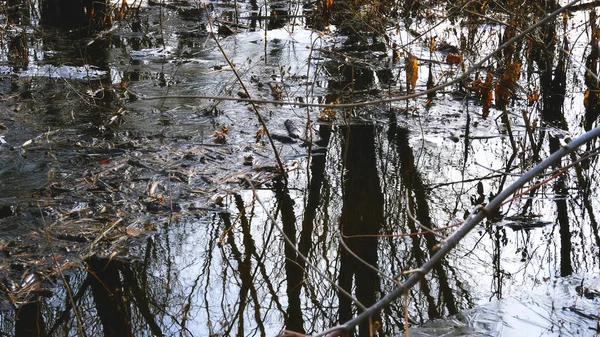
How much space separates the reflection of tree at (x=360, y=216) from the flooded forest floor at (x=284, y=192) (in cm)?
1

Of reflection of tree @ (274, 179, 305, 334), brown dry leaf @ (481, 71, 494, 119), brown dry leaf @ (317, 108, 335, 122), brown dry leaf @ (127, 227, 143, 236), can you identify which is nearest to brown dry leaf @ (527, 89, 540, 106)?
brown dry leaf @ (481, 71, 494, 119)

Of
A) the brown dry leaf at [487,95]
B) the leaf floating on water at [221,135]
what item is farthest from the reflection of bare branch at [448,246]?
the brown dry leaf at [487,95]

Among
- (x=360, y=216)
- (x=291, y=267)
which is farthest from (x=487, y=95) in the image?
(x=291, y=267)

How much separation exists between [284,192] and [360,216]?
53cm

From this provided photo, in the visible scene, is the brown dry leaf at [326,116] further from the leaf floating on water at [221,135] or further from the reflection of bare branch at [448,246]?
the reflection of bare branch at [448,246]

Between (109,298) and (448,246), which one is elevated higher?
(448,246)

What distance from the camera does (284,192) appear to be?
464 centimetres

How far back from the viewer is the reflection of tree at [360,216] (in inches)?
144

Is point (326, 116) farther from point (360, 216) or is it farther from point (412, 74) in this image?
point (360, 216)

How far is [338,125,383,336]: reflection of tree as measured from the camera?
366cm

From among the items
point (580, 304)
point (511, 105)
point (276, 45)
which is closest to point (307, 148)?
point (511, 105)

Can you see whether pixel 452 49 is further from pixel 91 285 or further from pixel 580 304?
pixel 91 285

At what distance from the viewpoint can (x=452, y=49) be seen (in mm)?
7578

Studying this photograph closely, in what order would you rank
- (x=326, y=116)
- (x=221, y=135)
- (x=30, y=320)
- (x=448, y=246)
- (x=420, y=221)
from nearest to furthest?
1. (x=448, y=246)
2. (x=30, y=320)
3. (x=420, y=221)
4. (x=221, y=135)
5. (x=326, y=116)
